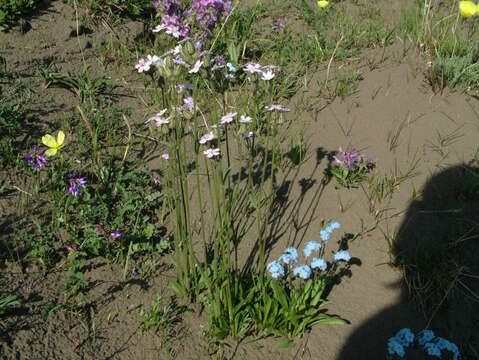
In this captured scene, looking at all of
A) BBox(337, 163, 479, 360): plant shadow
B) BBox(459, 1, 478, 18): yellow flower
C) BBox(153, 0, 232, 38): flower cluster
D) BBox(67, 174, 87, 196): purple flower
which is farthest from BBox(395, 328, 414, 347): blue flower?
BBox(459, 1, 478, 18): yellow flower

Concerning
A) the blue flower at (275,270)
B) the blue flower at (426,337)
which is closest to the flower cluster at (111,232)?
the blue flower at (275,270)

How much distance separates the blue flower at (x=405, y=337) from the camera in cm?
182

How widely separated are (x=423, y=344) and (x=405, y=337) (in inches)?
5.5

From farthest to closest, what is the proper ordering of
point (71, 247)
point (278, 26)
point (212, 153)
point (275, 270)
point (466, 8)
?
point (278, 26)
point (466, 8)
point (71, 247)
point (275, 270)
point (212, 153)

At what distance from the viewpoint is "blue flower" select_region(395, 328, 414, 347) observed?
1824mm

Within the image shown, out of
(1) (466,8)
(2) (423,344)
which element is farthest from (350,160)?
(1) (466,8)

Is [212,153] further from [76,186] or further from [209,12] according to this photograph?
[76,186]

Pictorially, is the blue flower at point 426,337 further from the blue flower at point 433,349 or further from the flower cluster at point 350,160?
the flower cluster at point 350,160

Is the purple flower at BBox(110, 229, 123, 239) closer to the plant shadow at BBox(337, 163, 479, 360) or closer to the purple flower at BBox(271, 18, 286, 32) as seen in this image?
the plant shadow at BBox(337, 163, 479, 360)

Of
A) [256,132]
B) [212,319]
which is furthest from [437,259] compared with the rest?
[256,132]

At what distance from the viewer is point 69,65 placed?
12.7 ft

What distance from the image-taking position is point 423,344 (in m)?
1.91

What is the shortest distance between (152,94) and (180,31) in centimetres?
167

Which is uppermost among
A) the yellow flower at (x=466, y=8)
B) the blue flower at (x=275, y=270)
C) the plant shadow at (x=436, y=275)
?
the yellow flower at (x=466, y=8)
